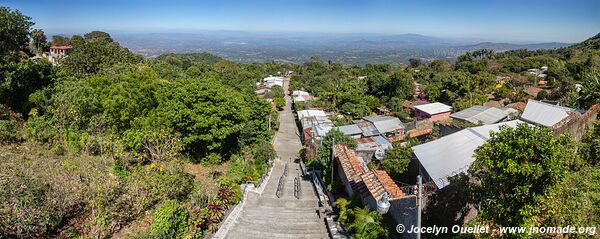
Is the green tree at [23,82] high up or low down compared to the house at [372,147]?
up

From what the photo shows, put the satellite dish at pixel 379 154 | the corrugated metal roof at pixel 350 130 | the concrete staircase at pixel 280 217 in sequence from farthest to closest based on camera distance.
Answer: the corrugated metal roof at pixel 350 130 → the satellite dish at pixel 379 154 → the concrete staircase at pixel 280 217

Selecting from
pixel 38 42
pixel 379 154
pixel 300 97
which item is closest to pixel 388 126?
pixel 379 154

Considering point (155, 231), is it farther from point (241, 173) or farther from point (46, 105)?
point (46, 105)

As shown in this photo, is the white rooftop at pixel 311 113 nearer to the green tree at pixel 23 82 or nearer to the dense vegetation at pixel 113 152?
the dense vegetation at pixel 113 152

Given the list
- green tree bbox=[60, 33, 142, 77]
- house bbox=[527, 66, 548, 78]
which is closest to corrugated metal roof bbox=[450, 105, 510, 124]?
house bbox=[527, 66, 548, 78]

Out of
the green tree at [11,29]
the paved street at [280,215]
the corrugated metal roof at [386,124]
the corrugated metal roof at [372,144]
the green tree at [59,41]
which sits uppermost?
the green tree at [59,41]

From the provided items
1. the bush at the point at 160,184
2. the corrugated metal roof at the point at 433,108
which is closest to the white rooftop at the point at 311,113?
the corrugated metal roof at the point at 433,108

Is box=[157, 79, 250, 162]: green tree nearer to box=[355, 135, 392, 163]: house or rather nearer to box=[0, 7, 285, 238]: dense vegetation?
box=[0, 7, 285, 238]: dense vegetation
